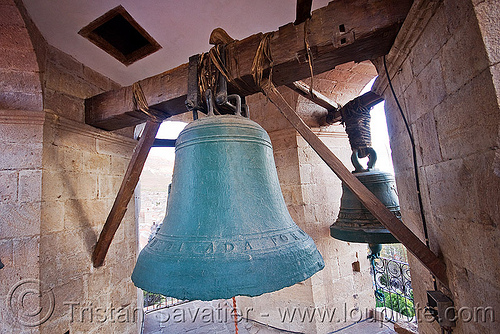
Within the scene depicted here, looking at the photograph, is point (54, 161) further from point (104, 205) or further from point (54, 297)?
point (54, 297)

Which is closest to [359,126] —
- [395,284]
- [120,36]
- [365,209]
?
[365,209]

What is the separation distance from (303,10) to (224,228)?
1141 mm

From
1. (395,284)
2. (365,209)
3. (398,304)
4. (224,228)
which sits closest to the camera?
(224,228)

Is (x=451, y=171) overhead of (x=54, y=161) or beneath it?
beneath

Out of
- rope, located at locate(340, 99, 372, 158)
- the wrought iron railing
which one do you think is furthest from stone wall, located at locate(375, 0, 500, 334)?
the wrought iron railing

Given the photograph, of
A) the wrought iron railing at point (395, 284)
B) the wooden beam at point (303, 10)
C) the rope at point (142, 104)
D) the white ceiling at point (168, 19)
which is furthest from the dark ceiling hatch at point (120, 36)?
the wrought iron railing at point (395, 284)

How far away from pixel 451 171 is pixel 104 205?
8.18 feet

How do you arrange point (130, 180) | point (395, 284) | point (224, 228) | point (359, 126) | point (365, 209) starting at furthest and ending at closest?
1. point (395, 284)
2. point (359, 126)
3. point (365, 209)
4. point (130, 180)
5. point (224, 228)

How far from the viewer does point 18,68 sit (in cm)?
168

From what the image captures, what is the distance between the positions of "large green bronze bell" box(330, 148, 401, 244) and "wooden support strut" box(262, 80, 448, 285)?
0.63 metres

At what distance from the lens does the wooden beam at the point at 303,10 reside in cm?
118

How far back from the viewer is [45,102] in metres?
1.77

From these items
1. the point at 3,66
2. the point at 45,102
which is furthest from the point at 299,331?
the point at 3,66

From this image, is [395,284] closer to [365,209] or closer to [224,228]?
[365,209]
